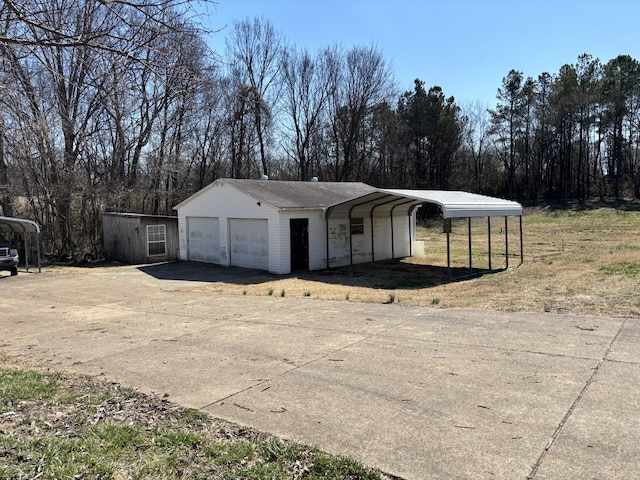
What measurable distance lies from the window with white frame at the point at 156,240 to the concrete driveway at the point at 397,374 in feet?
40.4

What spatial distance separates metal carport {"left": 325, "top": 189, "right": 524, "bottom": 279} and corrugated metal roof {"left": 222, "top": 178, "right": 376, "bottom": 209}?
49 cm

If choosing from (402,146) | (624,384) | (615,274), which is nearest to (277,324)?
(624,384)

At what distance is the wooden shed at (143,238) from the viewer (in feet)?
74.7

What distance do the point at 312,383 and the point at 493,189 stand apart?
5003cm

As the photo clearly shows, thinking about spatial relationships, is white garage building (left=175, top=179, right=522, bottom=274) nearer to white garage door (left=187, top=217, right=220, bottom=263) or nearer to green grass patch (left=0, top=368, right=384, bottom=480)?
white garage door (left=187, top=217, right=220, bottom=263)

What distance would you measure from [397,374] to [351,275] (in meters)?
11.4

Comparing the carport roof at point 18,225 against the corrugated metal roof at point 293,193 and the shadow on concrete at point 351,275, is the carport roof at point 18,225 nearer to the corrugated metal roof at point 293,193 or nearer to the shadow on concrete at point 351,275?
the shadow on concrete at point 351,275

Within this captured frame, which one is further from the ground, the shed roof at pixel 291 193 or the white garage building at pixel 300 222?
the shed roof at pixel 291 193

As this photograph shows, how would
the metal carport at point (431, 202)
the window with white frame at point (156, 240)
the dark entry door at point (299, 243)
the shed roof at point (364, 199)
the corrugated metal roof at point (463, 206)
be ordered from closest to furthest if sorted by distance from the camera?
the corrugated metal roof at point (463, 206) < the metal carport at point (431, 202) < the shed roof at point (364, 199) < the dark entry door at point (299, 243) < the window with white frame at point (156, 240)

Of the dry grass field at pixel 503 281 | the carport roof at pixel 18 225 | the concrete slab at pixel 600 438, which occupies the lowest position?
the concrete slab at pixel 600 438

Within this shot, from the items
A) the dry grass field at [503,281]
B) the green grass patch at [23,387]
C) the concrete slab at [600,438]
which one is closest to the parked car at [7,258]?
the dry grass field at [503,281]

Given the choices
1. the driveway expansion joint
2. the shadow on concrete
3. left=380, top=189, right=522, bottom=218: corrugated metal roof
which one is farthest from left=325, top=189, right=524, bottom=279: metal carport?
the driveway expansion joint

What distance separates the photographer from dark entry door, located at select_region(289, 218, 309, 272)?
1822 cm

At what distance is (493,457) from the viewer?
359 cm
